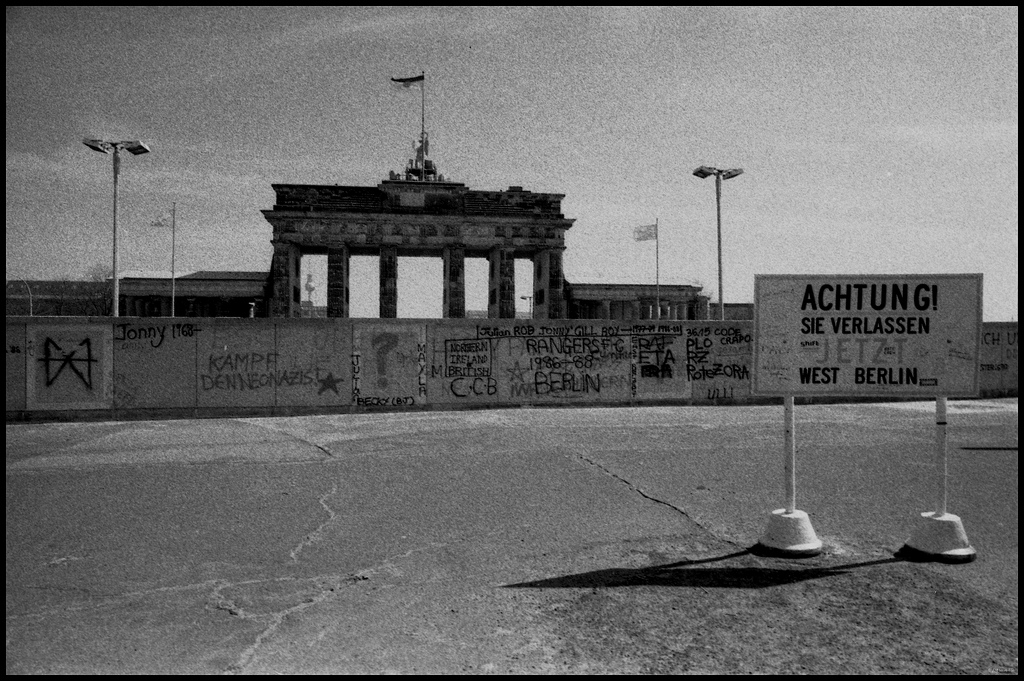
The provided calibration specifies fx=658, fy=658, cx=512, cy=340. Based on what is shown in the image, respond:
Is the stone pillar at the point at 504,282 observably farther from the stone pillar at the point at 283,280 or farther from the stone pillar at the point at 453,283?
the stone pillar at the point at 283,280

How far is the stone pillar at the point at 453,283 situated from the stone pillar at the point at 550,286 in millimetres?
5482

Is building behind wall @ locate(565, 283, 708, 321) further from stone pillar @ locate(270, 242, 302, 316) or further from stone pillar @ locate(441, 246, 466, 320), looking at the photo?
stone pillar @ locate(270, 242, 302, 316)

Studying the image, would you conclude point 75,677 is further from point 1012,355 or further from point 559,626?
point 1012,355

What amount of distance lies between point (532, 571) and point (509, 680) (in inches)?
56.9

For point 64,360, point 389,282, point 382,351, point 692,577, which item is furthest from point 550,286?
point 692,577

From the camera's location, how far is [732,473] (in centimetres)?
789

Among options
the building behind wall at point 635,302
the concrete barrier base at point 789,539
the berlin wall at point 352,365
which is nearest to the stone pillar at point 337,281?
the building behind wall at point 635,302

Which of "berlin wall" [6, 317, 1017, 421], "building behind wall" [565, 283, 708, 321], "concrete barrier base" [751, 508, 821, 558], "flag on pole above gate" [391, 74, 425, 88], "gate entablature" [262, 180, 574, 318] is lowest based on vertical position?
"concrete barrier base" [751, 508, 821, 558]

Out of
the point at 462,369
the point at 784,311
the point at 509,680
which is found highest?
the point at 784,311

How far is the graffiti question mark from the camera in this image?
14.0 metres

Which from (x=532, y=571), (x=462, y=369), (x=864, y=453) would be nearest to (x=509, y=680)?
(x=532, y=571)

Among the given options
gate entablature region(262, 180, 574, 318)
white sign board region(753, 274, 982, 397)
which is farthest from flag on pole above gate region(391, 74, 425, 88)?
white sign board region(753, 274, 982, 397)

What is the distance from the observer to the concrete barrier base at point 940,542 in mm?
4816

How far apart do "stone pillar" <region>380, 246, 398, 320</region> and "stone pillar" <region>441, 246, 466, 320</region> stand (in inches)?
136
